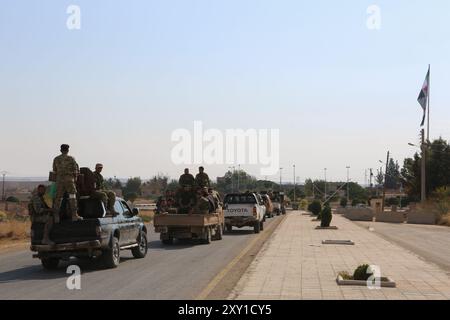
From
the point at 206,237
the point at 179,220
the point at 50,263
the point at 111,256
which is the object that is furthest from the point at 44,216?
the point at 206,237

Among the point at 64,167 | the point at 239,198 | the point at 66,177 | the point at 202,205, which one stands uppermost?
the point at 64,167

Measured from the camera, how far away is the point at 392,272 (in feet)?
49.7

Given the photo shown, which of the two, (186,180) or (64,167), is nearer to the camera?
(64,167)

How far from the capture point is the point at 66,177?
50.6 ft

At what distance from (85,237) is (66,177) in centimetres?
146

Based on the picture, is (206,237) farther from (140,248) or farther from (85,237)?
(85,237)

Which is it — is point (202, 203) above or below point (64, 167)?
below

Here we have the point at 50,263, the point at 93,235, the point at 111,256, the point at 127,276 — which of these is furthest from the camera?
the point at 50,263

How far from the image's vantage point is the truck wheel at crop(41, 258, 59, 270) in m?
15.9

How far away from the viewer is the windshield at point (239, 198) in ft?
113

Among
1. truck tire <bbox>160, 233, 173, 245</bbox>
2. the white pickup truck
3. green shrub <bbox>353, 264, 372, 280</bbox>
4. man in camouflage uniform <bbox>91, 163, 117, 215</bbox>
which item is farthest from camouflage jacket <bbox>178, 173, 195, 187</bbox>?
green shrub <bbox>353, 264, 372, 280</bbox>

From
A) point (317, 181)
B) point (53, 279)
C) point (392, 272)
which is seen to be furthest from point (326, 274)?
point (317, 181)

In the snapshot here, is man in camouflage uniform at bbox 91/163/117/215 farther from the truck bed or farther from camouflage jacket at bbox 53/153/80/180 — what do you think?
the truck bed
